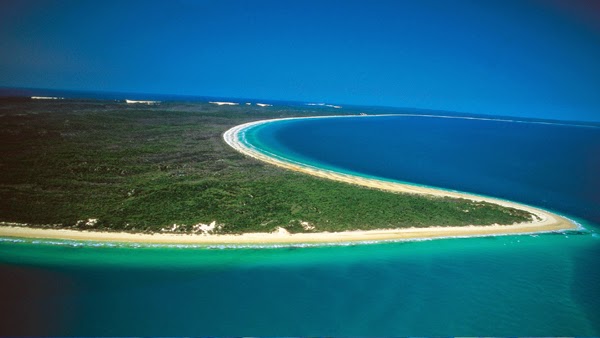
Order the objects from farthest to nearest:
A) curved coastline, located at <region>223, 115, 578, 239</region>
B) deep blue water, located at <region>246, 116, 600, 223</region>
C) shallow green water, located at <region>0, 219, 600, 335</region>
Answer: deep blue water, located at <region>246, 116, 600, 223</region>, curved coastline, located at <region>223, 115, 578, 239</region>, shallow green water, located at <region>0, 219, 600, 335</region>

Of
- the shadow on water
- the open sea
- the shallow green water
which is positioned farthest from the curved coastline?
the shadow on water

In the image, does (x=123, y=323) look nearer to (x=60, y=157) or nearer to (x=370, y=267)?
(x=370, y=267)

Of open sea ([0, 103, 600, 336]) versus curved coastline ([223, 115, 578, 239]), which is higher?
curved coastline ([223, 115, 578, 239])

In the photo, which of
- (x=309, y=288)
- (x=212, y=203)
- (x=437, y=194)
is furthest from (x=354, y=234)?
(x=437, y=194)

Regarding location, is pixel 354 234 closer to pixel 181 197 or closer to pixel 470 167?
pixel 181 197

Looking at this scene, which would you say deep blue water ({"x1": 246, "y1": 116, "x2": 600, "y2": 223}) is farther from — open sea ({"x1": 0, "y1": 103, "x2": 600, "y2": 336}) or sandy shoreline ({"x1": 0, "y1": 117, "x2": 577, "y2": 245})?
open sea ({"x1": 0, "y1": 103, "x2": 600, "y2": 336})

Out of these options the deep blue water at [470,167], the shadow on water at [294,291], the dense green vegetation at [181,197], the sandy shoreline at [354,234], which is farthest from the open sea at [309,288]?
the deep blue water at [470,167]

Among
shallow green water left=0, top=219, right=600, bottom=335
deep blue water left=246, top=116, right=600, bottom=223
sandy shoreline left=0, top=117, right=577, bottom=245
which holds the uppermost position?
deep blue water left=246, top=116, right=600, bottom=223

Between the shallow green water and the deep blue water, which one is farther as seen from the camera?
the deep blue water

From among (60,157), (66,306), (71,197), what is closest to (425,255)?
(66,306)
